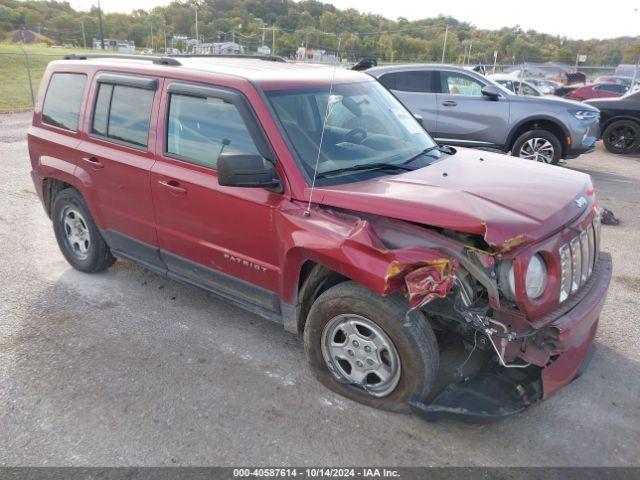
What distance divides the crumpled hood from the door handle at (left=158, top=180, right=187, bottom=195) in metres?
1.14

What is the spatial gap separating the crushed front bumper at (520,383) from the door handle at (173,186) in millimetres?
2095

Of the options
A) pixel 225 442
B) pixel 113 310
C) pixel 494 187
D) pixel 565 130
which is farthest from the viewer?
pixel 565 130

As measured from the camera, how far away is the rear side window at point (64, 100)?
4.53m

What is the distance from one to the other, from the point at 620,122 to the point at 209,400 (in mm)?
12615

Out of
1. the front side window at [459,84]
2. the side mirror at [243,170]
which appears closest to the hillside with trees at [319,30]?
the front side window at [459,84]

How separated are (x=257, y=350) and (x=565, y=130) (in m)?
7.71

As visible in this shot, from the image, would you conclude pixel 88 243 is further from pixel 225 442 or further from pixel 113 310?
pixel 225 442

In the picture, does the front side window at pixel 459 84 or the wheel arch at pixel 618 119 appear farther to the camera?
the wheel arch at pixel 618 119

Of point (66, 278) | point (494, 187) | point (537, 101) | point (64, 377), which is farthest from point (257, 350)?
point (537, 101)

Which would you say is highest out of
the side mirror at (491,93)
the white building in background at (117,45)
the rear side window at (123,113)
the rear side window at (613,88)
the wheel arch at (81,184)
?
the white building in background at (117,45)

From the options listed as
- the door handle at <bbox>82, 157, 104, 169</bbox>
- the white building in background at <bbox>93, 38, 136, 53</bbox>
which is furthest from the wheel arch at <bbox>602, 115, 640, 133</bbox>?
the white building in background at <bbox>93, 38, 136, 53</bbox>

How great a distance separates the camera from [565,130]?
30.1ft

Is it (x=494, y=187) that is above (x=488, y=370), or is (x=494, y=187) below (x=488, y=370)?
above

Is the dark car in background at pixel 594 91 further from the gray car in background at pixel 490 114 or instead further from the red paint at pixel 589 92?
the gray car in background at pixel 490 114
